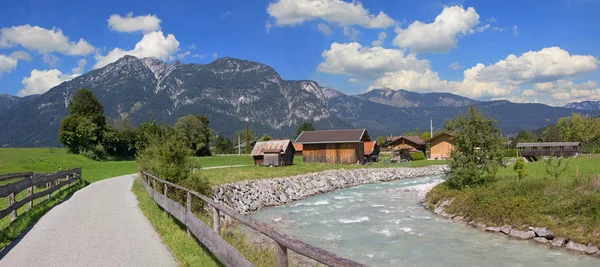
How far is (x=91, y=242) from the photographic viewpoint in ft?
29.6

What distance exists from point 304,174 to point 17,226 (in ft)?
91.6

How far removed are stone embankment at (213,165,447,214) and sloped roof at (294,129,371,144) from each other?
6.51 metres

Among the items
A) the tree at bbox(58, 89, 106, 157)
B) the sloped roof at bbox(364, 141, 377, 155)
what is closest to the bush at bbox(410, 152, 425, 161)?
the sloped roof at bbox(364, 141, 377, 155)

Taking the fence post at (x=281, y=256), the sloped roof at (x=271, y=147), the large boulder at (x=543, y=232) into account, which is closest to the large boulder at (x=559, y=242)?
the large boulder at (x=543, y=232)

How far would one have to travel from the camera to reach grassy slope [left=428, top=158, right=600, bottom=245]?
14336 millimetres

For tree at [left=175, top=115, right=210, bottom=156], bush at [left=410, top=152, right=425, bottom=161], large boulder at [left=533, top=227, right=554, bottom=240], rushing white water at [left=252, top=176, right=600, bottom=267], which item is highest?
tree at [left=175, top=115, right=210, bottom=156]

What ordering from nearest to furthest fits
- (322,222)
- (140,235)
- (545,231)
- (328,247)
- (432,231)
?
(140,235) → (328,247) → (545,231) → (432,231) → (322,222)

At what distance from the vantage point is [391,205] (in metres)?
23.9

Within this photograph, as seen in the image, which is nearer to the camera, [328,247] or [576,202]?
[328,247]

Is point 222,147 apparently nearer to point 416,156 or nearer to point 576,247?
point 416,156

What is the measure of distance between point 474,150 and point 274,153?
2634 cm

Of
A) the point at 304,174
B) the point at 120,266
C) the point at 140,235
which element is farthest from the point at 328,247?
the point at 304,174

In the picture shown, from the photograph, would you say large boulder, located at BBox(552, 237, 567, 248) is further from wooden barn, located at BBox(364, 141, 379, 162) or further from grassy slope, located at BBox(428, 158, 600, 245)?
wooden barn, located at BBox(364, 141, 379, 162)

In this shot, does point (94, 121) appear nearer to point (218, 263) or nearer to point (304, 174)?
point (304, 174)
